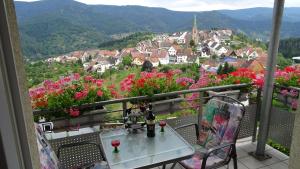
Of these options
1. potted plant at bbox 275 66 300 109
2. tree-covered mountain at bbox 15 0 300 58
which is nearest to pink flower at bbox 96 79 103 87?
tree-covered mountain at bbox 15 0 300 58

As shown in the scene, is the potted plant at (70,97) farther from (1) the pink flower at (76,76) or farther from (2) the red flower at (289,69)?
(2) the red flower at (289,69)

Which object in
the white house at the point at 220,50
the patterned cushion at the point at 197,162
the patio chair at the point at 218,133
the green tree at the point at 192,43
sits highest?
the green tree at the point at 192,43

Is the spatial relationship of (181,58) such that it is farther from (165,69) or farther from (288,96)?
(288,96)

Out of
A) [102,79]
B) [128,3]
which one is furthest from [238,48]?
[102,79]

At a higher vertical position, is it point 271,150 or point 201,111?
point 201,111

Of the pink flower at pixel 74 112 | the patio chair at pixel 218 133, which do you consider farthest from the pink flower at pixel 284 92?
the pink flower at pixel 74 112

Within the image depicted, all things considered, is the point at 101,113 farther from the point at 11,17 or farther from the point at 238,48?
the point at 238,48

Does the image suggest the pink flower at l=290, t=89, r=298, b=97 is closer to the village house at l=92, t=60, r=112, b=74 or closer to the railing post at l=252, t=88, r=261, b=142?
the railing post at l=252, t=88, r=261, b=142
